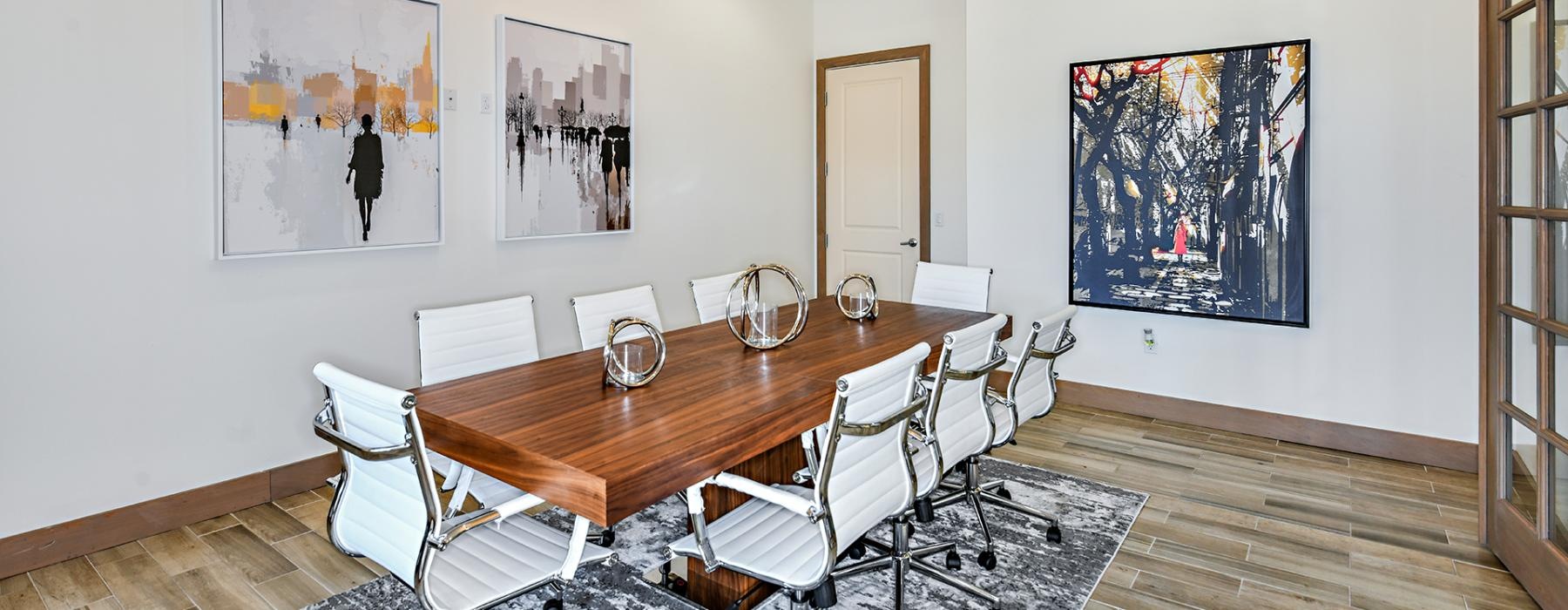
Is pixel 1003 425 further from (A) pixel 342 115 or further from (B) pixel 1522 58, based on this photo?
(A) pixel 342 115

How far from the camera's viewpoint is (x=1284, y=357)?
14.6 ft

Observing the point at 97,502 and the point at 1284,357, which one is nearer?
the point at 97,502

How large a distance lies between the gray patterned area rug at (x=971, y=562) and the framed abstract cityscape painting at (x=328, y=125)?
1.53m

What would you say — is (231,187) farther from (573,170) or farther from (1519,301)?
(1519,301)

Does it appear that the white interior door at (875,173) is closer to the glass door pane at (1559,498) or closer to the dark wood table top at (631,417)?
the dark wood table top at (631,417)

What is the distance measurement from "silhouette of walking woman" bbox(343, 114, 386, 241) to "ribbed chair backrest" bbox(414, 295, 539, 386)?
1.07 metres

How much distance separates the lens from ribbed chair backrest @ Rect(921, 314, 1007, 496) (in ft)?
8.43

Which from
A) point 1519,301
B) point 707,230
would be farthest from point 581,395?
point 707,230

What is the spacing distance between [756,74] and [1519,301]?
434 cm

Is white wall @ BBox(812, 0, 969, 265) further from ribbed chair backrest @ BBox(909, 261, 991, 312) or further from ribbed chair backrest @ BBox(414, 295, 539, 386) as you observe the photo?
ribbed chair backrest @ BBox(414, 295, 539, 386)

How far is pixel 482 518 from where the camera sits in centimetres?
194

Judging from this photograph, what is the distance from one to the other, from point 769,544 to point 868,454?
1.09 feet

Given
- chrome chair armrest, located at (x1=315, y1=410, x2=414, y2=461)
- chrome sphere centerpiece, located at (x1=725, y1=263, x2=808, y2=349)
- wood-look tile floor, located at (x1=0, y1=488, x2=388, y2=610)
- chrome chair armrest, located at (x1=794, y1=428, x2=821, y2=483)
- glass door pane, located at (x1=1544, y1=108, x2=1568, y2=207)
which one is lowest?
wood-look tile floor, located at (x1=0, y1=488, x2=388, y2=610)

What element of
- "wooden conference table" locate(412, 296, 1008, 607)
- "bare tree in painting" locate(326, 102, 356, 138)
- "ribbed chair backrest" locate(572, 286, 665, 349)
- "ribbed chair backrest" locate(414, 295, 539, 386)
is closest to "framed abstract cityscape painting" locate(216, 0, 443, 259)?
"bare tree in painting" locate(326, 102, 356, 138)
